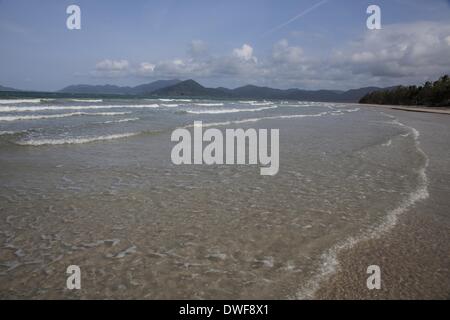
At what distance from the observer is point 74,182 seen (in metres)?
7.39

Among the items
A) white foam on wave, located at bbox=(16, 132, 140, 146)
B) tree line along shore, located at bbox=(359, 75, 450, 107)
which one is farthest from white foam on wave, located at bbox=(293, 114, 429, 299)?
tree line along shore, located at bbox=(359, 75, 450, 107)

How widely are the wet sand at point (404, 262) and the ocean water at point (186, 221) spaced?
0.17m

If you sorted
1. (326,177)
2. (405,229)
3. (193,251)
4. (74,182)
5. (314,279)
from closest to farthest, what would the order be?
(314,279) < (193,251) < (405,229) < (74,182) < (326,177)

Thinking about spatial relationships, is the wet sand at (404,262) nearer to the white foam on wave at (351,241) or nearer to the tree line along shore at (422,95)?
the white foam on wave at (351,241)

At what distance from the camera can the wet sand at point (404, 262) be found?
3.38 meters

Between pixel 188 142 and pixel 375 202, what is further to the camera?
pixel 188 142

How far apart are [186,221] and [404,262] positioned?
116 inches

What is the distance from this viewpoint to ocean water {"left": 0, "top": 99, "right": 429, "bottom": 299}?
139 inches

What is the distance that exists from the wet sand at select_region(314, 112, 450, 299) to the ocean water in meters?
0.17

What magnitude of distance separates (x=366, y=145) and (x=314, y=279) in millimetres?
11115

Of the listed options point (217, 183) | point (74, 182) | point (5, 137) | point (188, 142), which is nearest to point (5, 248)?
point (74, 182)

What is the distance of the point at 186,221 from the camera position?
5.23 metres
